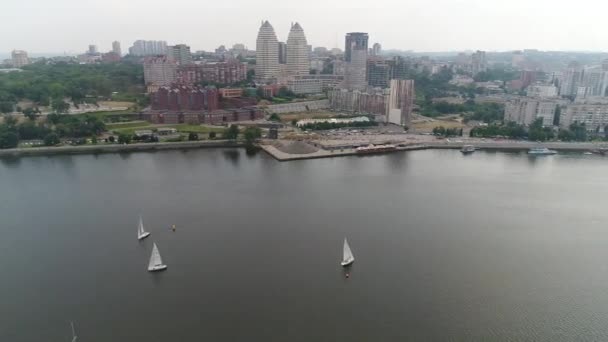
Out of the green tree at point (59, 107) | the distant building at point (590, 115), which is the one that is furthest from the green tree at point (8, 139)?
the distant building at point (590, 115)

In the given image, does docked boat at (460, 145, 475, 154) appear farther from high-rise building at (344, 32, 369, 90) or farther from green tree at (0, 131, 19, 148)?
green tree at (0, 131, 19, 148)

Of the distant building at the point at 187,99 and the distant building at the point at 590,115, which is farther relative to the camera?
the distant building at the point at 187,99

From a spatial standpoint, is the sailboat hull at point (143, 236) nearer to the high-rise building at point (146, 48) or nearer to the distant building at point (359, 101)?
the distant building at point (359, 101)

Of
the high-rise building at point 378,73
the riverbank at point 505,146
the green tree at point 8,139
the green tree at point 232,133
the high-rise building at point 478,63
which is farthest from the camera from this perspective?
the high-rise building at point 478,63

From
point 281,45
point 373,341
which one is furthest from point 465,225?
point 281,45

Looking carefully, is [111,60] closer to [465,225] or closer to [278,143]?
[278,143]
